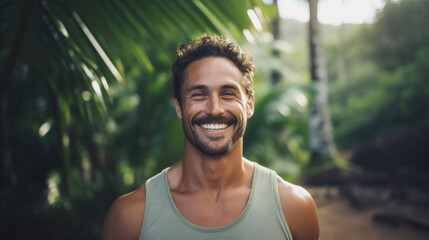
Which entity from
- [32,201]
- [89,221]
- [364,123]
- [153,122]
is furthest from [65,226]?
[364,123]

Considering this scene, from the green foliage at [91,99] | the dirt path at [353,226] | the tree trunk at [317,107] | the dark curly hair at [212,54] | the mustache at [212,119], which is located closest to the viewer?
the green foliage at [91,99]

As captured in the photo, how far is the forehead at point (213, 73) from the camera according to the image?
1283mm

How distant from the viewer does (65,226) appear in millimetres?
3885

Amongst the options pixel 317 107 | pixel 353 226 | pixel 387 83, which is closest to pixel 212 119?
pixel 353 226

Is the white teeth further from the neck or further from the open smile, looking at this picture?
the neck

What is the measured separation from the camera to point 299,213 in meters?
1.27

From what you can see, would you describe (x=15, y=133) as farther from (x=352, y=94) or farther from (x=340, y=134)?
(x=352, y=94)

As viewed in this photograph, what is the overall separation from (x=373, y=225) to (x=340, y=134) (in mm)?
10669

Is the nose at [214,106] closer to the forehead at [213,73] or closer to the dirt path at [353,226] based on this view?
the forehead at [213,73]

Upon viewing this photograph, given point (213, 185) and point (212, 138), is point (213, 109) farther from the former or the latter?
point (213, 185)

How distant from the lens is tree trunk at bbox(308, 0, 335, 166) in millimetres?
8375

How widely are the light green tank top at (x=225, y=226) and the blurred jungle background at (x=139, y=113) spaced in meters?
0.43

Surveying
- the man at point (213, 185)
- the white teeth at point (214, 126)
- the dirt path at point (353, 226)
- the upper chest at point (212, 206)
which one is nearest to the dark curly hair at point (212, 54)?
the man at point (213, 185)

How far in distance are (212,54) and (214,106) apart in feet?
0.91
